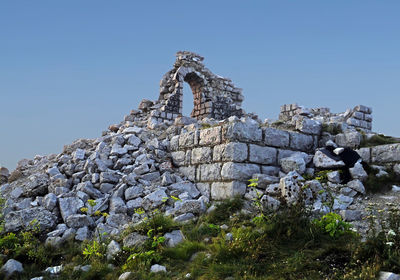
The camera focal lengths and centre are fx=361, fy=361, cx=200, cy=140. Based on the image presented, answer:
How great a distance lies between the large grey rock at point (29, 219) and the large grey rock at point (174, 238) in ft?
8.20

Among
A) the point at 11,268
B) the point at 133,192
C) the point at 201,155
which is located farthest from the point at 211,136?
the point at 11,268

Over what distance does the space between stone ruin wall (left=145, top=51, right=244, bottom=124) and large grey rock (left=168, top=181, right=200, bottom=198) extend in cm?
767

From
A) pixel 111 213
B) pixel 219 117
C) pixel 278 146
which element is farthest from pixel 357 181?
pixel 219 117

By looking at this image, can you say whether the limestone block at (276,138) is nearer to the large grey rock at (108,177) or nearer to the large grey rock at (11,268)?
the large grey rock at (108,177)

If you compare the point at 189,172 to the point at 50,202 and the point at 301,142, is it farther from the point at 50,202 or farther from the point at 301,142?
the point at 50,202

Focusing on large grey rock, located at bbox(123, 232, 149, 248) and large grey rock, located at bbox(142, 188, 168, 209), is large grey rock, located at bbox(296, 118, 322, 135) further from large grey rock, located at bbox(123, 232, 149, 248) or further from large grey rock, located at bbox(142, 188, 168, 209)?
large grey rock, located at bbox(123, 232, 149, 248)

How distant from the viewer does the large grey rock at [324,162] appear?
6816 mm

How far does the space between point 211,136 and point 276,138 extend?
1351mm

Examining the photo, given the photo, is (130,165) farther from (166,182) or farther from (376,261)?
(376,261)

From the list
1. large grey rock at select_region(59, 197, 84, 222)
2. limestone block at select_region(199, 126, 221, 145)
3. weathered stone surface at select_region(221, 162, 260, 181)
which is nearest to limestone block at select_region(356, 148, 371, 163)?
weathered stone surface at select_region(221, 162, 260, 181)

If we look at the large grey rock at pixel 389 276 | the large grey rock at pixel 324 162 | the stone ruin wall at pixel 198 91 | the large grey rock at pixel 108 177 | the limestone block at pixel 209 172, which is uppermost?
the stone ruin wall at pixel 198 91

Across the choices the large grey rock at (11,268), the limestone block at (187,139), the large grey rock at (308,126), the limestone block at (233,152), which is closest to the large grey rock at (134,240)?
the large grey rock at (11,268)

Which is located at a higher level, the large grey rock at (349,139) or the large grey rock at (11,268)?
the large grey rock at (349,139)

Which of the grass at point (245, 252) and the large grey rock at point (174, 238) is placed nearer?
the grass at point (245, 252)
